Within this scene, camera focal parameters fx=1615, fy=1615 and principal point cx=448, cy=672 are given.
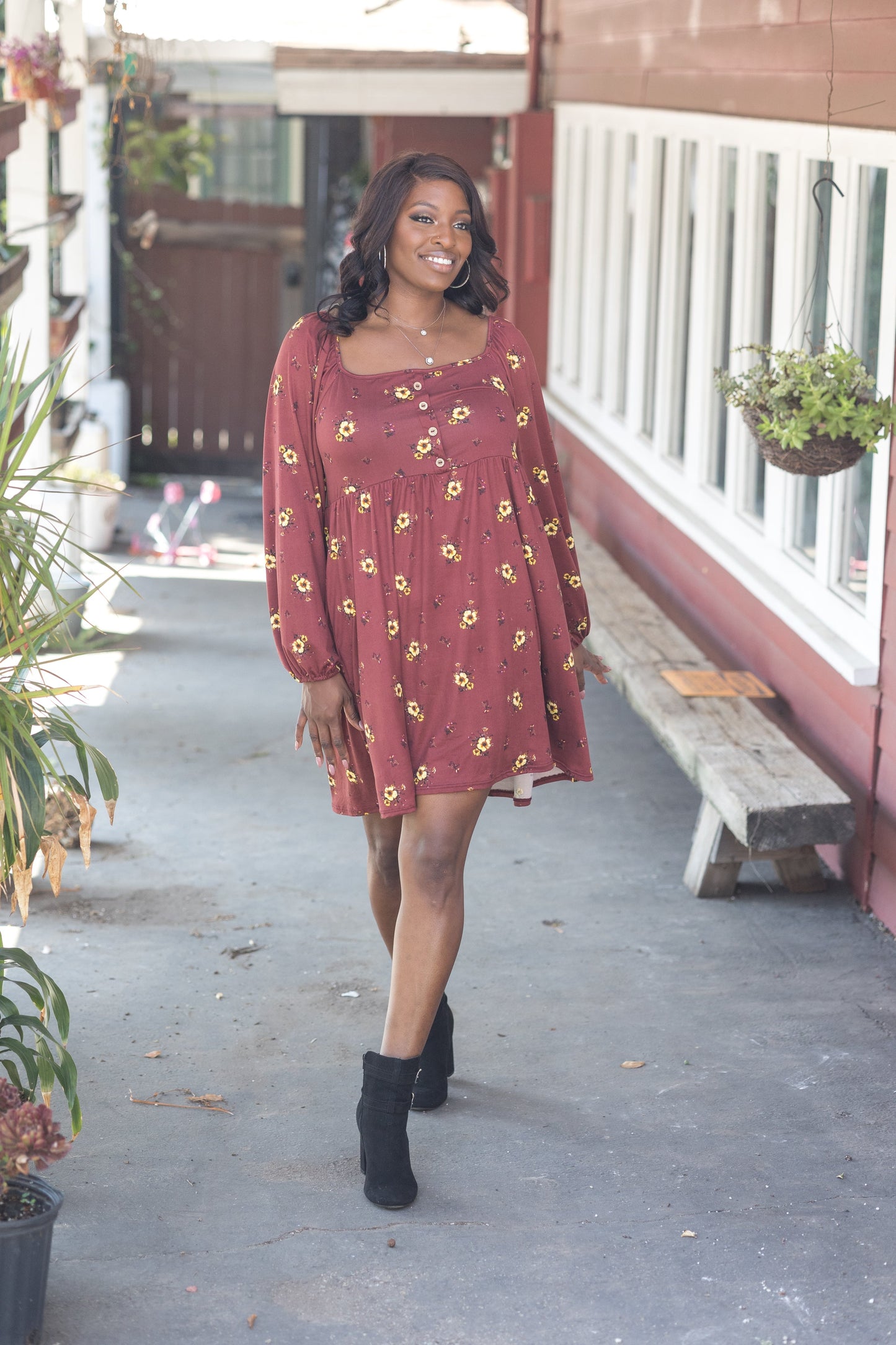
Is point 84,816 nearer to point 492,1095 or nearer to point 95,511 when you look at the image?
point 492,1095

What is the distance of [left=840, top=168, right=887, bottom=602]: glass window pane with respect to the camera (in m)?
4.29

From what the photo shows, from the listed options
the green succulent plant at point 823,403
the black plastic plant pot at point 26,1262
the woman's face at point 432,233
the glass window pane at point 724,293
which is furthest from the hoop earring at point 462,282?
the glass window pane at point 724,293

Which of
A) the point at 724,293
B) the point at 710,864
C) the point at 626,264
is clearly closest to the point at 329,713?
the point at 710,864

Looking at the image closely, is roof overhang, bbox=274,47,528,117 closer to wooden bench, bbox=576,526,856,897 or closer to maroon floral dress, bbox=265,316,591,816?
wooden bench, bbox=576,526,856,897

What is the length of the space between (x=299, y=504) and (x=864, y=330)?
216 cm

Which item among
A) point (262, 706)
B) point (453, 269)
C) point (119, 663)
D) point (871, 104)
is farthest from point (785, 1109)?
point (119, 663)

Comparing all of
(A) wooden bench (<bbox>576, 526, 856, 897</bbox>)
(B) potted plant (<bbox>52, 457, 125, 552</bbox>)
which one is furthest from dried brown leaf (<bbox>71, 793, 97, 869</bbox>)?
(B) potted plant (<bbox>52, 457, 125, 552</bbox>)

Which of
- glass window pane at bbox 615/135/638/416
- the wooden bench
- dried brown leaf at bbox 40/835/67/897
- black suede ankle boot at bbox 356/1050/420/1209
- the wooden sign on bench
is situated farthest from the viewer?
glass window pane at bbox 615/135/638/416

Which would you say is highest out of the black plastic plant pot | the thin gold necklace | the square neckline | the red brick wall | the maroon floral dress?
the red brick wall

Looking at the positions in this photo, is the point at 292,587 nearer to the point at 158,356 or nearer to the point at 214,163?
the point at 158,356

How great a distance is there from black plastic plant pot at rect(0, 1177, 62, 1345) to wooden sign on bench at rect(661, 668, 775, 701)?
2.79 m

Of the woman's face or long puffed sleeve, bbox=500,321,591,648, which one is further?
long puffed sleeve, bbox=500,321,591,648

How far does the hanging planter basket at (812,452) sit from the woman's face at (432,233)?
1.25 metres

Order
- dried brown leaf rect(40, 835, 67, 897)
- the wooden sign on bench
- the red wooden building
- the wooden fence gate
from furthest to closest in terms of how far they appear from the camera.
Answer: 1. the wooden fence gate
2. the wooden sign on bench
3. the red wooden building
4. dried brown leaf rect(40, 835, 67, 897)
